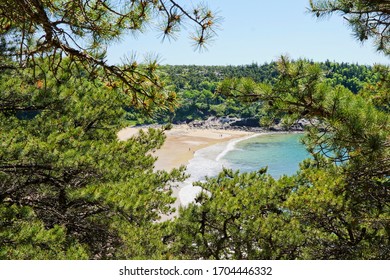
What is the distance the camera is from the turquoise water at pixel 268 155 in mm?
31253

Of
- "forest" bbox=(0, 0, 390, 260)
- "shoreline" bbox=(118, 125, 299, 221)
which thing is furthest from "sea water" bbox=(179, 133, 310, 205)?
"forest" bbox=(0, 0, 390, 260)

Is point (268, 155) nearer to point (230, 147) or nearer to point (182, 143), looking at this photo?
point (230, 147)

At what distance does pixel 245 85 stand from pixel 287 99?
0.49 metres

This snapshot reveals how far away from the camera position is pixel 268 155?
3744cm

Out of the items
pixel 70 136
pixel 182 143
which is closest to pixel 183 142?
pixel 182 143

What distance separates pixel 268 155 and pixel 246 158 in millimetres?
3384

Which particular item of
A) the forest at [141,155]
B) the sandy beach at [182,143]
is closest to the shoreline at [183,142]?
the sandy beach at [182,143]

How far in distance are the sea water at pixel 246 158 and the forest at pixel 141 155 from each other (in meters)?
14.2

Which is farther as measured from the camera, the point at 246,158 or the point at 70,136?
the point at 246,158

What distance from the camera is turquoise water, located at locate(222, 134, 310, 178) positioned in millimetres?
31253

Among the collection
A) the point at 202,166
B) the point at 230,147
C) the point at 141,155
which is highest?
the point at 141,155

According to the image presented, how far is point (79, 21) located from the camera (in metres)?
2.86

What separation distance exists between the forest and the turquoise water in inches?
869
